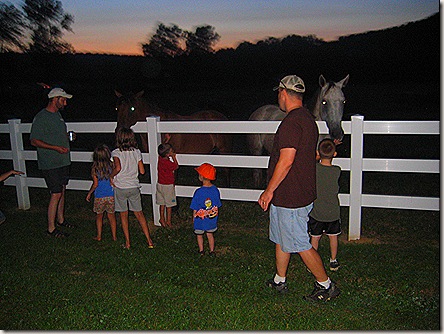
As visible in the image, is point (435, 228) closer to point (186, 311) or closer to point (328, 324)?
point (328, 324)

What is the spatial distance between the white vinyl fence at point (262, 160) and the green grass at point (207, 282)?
1.79ft

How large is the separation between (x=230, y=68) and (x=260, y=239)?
29392mm

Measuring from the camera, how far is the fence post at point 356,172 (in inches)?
236

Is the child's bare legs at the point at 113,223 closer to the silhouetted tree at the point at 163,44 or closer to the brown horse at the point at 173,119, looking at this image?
the brown horse at the point at 173,119

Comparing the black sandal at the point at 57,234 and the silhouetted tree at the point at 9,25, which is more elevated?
the silhouetted tree at the point at 9,25

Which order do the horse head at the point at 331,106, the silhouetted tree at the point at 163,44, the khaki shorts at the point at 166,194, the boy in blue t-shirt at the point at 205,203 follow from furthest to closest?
the silhouetted tree at the point at 163,44
the khaki shorts at the point at 166,194
the horse head at the point at 331,106
the boy in blue t-shirt at the point at 205,203

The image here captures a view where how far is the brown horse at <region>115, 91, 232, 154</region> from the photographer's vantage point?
7.69 meters

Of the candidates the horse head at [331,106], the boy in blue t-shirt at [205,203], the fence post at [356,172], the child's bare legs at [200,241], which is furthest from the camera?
the horse head at [331,106]

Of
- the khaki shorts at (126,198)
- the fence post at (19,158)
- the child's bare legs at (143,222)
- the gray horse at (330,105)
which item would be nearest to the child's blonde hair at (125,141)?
the khaki shorts at (126,198)

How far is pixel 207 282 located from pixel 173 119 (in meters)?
4.22

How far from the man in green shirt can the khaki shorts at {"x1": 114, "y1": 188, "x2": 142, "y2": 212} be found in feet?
4.12

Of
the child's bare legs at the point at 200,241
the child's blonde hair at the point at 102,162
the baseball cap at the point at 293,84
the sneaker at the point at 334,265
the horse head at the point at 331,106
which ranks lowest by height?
the sneaker at the point at 334,265

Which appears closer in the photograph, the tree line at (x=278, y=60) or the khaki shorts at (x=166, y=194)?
the khaki shorts at (x=166, y=194)

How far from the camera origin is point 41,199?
9016 millimetres
